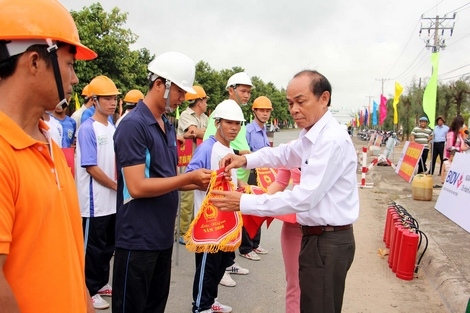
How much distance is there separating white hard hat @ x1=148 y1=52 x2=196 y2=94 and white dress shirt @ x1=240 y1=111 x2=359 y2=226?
Result: 33.8 inches

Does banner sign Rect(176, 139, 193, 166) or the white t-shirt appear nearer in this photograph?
the white t-shirt

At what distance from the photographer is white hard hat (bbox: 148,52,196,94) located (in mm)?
2508

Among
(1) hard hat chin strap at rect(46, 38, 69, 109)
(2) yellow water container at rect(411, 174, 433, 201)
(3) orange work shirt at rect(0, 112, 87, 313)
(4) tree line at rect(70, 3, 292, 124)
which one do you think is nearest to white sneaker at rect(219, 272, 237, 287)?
(3) orange work shirt at rect(0, 112, 87, 313)

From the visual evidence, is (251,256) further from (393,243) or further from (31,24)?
(31,24)

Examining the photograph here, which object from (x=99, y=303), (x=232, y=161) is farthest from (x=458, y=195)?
(x=99, y=303)

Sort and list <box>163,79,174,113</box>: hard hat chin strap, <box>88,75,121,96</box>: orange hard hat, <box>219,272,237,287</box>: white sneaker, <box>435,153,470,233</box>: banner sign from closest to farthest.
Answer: <box>163,79,174,113</box>: hard hat chin strap → <box>88,75,121,96</box>: orange hard hat → <box>219,272,237,287</box>: white sneaker → <box>435,153,470,233</box>: banner sign

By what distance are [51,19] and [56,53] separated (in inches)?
4.3

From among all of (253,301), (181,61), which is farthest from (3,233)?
(253,301)

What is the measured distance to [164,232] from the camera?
253 centimetres

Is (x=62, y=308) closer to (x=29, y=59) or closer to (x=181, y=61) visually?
(x=29, y=59)

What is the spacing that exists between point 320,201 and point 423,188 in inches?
298

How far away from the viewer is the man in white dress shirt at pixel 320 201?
2.42 meters

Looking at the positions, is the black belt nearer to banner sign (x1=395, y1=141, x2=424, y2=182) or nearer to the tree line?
banner sign (x1=395, y1=141, x2=424, y2=182)

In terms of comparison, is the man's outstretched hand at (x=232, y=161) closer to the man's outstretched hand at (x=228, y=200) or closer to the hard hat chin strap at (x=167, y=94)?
the man's outstretched hand at (x=228, y=200)
